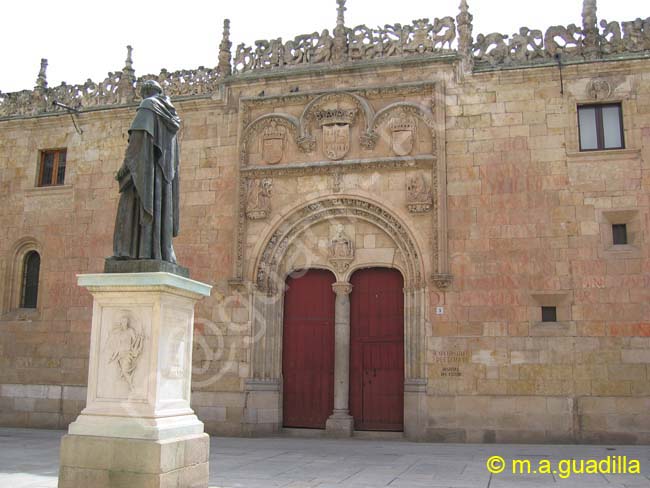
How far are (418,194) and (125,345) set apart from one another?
8520 millimetres

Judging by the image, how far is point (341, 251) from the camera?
48.4 ft

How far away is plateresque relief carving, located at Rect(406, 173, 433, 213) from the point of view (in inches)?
558

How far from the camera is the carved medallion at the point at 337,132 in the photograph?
1480 cm

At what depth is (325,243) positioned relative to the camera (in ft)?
49.3

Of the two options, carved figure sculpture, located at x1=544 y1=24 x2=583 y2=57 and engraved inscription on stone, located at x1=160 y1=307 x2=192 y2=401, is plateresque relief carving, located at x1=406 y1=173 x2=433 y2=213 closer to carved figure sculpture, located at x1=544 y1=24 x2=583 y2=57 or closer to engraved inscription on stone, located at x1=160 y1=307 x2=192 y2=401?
carved figure sculpture, located at x1=544 y1=24 x2=583 y2=57

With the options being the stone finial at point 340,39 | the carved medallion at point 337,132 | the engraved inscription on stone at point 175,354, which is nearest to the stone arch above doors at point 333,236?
the carved medallion at point 337,132

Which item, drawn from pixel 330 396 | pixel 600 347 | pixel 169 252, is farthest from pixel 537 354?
pixel 169 252

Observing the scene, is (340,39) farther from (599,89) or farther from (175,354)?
(175,354)

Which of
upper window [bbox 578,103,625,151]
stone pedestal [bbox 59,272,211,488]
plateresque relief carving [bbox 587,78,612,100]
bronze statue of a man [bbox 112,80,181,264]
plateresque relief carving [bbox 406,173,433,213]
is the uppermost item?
plateresque relief carving [bbox 587,78,612,100]

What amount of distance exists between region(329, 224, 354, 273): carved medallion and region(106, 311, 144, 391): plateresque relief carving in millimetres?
7980

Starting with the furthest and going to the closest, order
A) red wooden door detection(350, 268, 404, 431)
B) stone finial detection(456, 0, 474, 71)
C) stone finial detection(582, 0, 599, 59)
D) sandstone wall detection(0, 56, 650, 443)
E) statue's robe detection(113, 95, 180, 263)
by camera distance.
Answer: stone finial detection(456, 0, 474, 71), red wooden door detection(350, 268, 404, 431), stone finial detection(582, 0, 599, 59), sandstone wall detection(0, 56, 650, 443), statue's robe detection(113, 95, 180, 263)

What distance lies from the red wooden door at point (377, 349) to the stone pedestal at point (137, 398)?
738 centimetres


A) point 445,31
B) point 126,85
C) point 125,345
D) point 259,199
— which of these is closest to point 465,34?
point 445,31

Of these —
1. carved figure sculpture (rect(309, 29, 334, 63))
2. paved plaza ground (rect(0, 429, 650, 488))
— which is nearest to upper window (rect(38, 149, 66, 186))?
paved plaza ground (rect(0, 429, 650, 488))
